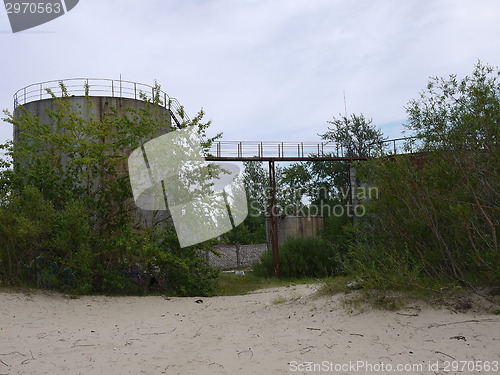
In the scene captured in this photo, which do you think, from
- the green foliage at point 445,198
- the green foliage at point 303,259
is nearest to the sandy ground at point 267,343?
the green foliage at point 445,198

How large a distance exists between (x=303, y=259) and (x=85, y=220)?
9876 mm

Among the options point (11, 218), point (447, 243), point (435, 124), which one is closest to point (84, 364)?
point (447, 243)

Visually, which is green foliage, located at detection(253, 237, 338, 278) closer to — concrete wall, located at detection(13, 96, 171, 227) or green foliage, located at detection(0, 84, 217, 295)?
green foliage, located at detection(0, 84, 217, 295)

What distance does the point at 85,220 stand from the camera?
43.6 feet

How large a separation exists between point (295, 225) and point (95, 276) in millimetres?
12797

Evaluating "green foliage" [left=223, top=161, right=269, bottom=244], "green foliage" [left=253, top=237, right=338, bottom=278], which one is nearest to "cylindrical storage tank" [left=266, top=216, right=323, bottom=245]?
"green foliage" [left=253, top=237, right=338, bottom=278]

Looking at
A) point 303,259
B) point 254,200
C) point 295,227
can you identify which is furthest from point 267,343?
point 254,200

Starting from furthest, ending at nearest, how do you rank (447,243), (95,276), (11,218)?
(95,276) → (11,218) → (447,243)

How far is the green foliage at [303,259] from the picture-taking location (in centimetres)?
2008

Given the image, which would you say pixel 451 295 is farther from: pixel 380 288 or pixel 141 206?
pixel 141 206

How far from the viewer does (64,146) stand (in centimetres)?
1445

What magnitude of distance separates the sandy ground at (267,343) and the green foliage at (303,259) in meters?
10.8

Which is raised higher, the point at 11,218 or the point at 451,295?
the point at 11,218

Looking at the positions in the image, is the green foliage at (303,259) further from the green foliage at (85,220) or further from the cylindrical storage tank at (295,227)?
the green foliage at (85,220)
